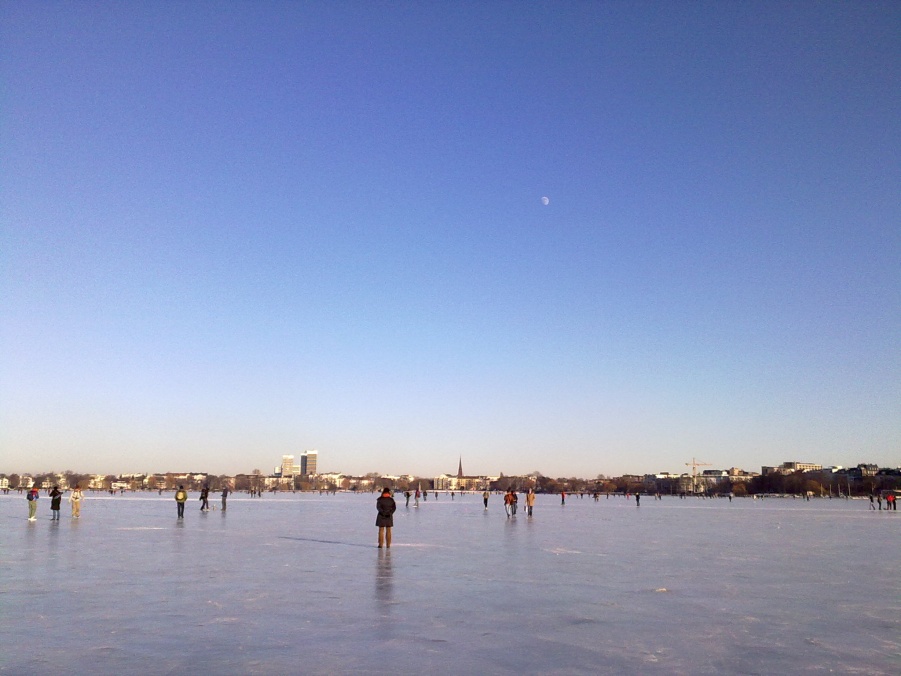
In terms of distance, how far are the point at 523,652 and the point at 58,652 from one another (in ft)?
16.7

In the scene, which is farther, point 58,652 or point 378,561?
point 378,561

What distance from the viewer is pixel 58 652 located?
769cm

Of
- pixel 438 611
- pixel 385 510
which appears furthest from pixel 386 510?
pixel 438 611

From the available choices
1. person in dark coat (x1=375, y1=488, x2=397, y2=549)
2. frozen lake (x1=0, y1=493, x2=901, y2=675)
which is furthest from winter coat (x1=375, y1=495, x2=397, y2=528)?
frozen lake (x1=0, y1=493, x2=901, y2=675)

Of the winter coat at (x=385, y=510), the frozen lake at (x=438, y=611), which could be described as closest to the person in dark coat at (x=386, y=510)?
the winter coat at (x=385, y=510)

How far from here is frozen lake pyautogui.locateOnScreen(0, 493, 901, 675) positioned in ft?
25.1

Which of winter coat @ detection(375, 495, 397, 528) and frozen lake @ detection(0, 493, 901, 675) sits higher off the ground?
winter coat @ detection(375, 495, 397, 528)

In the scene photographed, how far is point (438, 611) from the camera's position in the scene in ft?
34.6

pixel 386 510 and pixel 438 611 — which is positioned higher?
pixel 386 510

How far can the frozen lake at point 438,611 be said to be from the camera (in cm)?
765

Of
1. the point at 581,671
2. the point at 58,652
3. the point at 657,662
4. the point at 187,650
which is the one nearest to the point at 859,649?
the point at 657,662

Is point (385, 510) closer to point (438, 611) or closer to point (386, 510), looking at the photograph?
point (386, 510)

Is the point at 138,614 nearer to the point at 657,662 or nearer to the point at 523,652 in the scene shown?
the point at 523,652

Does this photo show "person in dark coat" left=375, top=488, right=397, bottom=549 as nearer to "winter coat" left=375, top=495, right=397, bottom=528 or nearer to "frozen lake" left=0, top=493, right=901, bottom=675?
"winter coat" left=375, top=495, right=397, bottom=528
